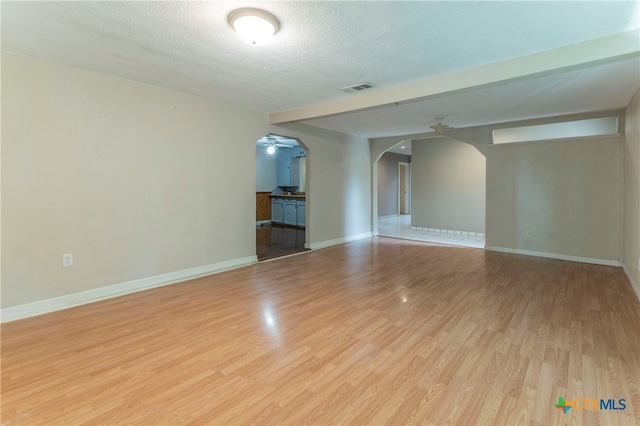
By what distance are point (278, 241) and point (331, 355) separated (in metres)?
4.60

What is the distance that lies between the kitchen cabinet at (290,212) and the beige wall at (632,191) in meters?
6.41

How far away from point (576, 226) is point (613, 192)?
0.67 metres

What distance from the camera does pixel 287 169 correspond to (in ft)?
32.6

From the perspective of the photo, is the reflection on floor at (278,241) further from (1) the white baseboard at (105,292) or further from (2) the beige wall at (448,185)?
(2) the beige wall at (448,185)

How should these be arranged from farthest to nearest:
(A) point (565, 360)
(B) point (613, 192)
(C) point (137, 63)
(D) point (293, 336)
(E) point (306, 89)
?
(B) point (613, 192) → (E) point (306, 89) → (C) point (137, 63) → (D) point (293, 336) → (A) point (565, 360)

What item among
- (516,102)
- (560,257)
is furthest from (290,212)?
(560,257)

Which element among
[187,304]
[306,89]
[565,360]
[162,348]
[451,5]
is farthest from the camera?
[306,89]

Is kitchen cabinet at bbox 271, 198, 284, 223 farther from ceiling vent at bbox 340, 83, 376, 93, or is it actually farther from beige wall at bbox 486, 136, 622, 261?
ceiling vent at bbox 340, 83, 376, 93

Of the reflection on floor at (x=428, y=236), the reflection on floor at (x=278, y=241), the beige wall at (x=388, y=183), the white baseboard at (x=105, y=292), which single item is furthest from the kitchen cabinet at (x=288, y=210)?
the white baseboard at (x=105, y=292)

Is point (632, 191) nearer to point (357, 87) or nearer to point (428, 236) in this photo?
point (357, 87)

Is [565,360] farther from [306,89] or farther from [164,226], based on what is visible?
[164,226]

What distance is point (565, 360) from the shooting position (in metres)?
2.11

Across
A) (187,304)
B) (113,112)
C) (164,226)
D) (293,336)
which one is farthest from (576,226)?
(113,112)

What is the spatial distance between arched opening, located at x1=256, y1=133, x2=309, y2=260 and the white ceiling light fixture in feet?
16.3
